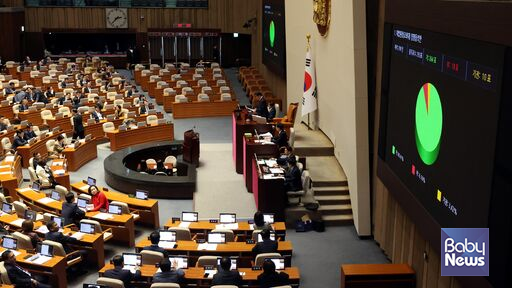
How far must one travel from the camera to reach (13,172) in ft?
54.1

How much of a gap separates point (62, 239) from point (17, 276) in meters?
1.63

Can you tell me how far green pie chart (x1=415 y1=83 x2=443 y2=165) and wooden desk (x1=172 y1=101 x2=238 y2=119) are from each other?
16.9 metres

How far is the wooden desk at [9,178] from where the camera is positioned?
51.3ft

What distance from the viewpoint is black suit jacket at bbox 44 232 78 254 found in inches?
451

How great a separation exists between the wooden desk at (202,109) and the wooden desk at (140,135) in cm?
360

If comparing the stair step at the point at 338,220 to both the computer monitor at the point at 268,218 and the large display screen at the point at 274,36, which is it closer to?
the computer monitor at the point at 268,218

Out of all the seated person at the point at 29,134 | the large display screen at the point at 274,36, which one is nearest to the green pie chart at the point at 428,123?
the seated person at the point at 29,134

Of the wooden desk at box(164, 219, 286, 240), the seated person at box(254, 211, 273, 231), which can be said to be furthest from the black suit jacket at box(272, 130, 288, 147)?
the seated person at box(254, 211, 273, 231)

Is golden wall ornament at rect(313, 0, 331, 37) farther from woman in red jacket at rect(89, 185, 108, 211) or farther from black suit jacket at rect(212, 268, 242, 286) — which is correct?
black suit jacket at rect(212, 268, 242, 286)

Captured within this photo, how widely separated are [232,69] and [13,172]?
78.9ft

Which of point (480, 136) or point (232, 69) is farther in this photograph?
point (232, 69)

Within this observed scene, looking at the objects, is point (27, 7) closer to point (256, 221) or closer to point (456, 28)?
point (256, 221)

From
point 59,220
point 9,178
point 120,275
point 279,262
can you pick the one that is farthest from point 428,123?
point 9,178

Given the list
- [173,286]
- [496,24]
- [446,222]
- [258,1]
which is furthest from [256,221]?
[258,1]
